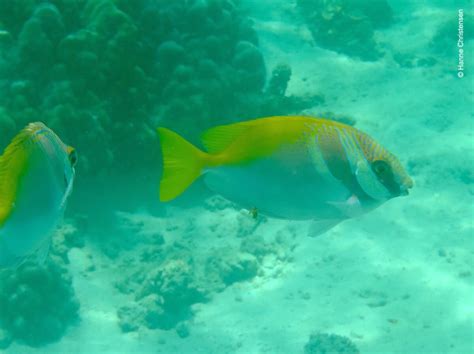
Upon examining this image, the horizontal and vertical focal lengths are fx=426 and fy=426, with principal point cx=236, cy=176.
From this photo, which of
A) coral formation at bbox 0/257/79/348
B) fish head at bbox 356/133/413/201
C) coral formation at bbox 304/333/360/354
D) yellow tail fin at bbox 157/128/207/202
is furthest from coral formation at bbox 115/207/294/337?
fish head at bbox 356/133/413/201

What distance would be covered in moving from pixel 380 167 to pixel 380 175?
3cm

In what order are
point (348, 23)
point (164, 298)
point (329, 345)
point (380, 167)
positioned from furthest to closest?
point (348, 23) < point (164, 298) < point (329, 345) < point (380, 167)

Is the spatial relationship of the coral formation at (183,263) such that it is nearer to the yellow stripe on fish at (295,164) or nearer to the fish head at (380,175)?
the yellow stripe on fish at (295,164)

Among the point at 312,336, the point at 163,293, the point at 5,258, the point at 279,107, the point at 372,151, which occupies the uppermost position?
the point at 372,151

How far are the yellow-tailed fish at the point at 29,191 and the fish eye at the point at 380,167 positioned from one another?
1.23 m

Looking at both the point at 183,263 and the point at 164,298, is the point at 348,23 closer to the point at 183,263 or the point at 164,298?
the point at 183,263

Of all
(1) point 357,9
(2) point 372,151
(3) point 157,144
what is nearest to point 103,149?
(3) point 157,144

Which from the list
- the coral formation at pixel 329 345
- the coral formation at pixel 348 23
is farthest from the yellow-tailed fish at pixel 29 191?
the coral formation at pixel 348 23

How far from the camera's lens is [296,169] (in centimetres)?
179

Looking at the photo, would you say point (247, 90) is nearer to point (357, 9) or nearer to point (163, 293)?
point (163, 293)

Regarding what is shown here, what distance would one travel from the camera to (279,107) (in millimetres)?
8102

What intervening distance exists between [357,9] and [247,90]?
7.41 metres

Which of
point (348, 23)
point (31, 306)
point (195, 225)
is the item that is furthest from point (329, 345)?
point (348, 23)

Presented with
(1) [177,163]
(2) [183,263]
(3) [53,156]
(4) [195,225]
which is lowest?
(4) [195,225]
